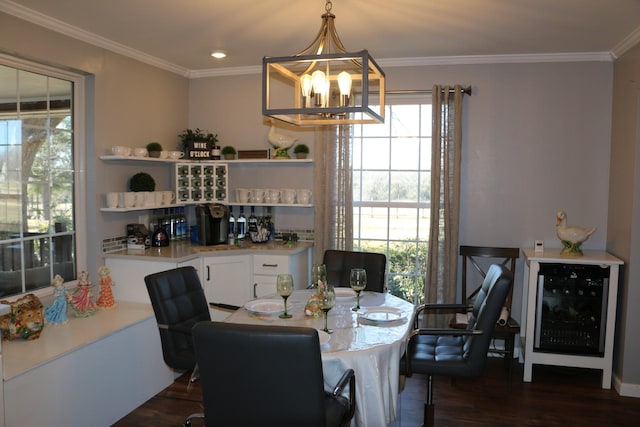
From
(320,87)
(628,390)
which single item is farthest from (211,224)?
(628,390)

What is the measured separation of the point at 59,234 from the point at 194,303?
144 centimetres

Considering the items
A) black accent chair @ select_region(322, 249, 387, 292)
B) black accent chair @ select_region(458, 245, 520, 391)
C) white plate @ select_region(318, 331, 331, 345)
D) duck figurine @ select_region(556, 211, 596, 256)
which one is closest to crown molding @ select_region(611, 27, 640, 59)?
duck figurine @ select_region(556, 211, 596, 256)

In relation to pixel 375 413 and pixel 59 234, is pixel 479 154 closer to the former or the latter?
pixel 375 413

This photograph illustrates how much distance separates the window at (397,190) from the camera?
4.64 m

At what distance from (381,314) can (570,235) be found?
6.68 ft

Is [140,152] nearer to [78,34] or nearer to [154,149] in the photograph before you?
[154,149]

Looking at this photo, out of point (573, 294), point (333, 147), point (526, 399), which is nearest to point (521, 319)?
point (573, 294)

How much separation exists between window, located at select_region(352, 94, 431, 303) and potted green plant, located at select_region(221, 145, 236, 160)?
115 cm

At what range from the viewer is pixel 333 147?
464cm

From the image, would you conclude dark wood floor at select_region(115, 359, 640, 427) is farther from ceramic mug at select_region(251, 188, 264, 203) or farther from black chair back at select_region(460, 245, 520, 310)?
ceramic mug at select_region(251, 188, 264, 203)

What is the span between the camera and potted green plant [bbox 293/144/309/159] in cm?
474

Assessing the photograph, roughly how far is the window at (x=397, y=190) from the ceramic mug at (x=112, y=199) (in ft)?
6.65

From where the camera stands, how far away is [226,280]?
4.39 metres

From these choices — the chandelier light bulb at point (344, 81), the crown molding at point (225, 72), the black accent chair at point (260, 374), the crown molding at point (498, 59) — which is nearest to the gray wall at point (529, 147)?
the crown molding at point (498, 59)
